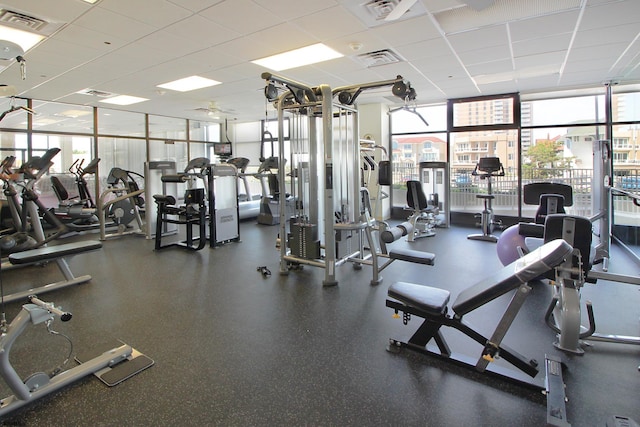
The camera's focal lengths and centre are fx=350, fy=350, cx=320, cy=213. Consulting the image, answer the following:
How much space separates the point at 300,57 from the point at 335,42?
29.3 inches

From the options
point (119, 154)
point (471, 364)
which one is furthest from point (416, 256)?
point (119, 154)

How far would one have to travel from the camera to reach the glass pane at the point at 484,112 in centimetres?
711

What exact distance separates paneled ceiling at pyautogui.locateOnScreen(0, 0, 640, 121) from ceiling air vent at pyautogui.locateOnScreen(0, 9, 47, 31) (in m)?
0.06

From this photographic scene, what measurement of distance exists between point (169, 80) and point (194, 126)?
460 cm

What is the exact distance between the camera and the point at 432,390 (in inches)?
78.4

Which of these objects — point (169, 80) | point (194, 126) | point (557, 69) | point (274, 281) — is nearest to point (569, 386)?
point (274, 281)

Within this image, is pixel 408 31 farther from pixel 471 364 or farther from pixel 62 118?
pixel 62 118

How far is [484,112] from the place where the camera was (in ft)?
24.0

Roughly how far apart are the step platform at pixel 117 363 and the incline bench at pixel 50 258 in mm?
Answer: 1388

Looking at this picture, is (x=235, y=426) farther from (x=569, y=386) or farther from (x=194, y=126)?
(x=194, y=126)

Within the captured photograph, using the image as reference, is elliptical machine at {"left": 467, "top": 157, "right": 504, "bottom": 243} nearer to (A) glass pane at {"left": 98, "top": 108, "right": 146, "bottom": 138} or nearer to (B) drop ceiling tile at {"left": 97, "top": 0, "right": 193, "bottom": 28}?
(B) drop ceiling tile at {"left": 97, "top": 0, "right": 193, "bottom": 28}

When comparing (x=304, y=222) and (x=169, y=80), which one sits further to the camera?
(x=169, y=80)

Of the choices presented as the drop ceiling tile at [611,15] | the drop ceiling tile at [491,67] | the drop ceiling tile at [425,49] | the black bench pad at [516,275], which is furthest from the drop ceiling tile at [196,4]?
the drop ceiling tile at [491,67]

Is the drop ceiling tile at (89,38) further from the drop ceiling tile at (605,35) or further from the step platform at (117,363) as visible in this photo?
the drop ceiling tile at (605,35)
